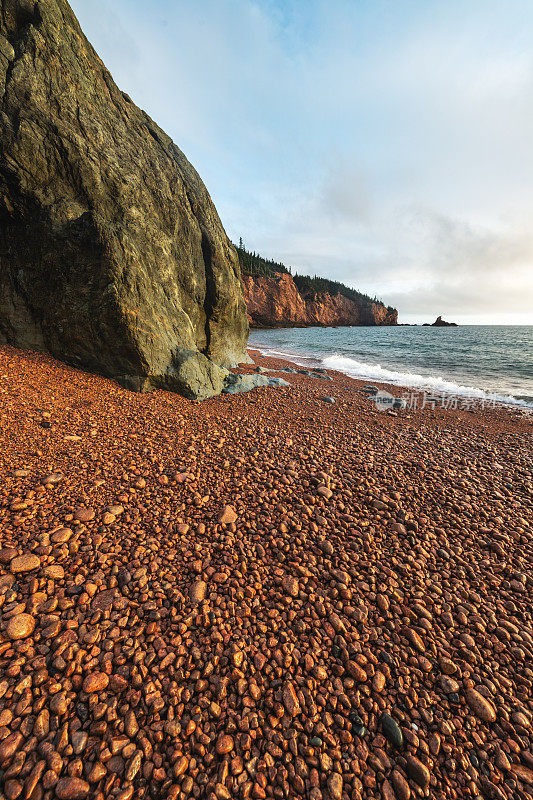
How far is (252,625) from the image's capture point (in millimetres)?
2928

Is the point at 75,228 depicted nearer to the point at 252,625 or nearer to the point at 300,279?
the point at 252,625

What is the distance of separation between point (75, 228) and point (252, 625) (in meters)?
10.3

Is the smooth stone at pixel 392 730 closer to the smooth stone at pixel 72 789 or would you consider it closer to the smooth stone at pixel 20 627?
the smooth stone at pixel 72 789

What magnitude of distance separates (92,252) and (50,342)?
10.1ft

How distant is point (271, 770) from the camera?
6.59ft

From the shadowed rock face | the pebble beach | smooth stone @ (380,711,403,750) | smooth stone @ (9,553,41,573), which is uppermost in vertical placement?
the shadowed rock face

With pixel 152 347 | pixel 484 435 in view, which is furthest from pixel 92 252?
pixel 484 435

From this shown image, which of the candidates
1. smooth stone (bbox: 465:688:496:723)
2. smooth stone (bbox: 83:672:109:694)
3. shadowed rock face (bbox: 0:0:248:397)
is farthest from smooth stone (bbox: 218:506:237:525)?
shadowed rock face (bbox: 0:0:248:397)

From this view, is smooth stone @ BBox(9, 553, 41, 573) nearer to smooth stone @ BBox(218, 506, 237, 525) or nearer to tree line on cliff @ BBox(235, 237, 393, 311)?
smooth stone @ BBox(218, 506, 237, 525)

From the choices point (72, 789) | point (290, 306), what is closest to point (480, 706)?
point (72, 789)

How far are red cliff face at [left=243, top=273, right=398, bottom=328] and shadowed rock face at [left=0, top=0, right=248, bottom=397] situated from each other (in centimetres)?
7573

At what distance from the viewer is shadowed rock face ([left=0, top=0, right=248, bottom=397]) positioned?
8078 mm

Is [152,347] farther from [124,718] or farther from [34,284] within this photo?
[124,718]

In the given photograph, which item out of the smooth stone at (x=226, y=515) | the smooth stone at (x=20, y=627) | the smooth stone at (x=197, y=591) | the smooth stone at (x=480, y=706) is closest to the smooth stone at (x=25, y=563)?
the smooth stone at (x=20, y=627)
